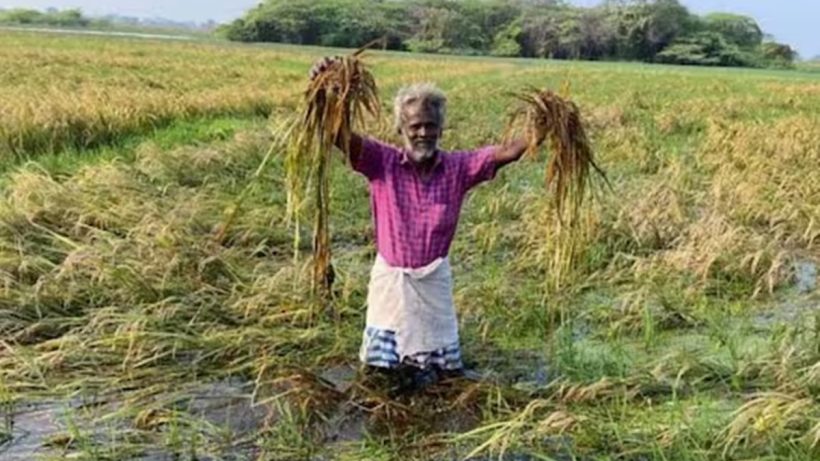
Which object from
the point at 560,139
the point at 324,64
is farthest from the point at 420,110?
the point at 560,139

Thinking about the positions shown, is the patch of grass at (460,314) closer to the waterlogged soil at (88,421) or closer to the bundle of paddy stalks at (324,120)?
the waterlogged soil at (88,421)

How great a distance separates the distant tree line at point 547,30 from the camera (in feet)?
190

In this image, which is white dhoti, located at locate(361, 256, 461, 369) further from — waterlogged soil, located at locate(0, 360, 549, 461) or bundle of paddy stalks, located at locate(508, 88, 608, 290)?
bundle of paddy stalks, located at locate(508, 88, 608, 290)

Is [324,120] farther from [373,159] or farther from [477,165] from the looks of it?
[477,165]

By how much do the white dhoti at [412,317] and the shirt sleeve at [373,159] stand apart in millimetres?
339

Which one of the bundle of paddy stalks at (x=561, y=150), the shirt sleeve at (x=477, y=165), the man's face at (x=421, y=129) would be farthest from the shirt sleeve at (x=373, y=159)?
the bundle of paddy stalks at (x=561, y=150)

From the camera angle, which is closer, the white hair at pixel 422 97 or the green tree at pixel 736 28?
the white hair at pixel 422 97

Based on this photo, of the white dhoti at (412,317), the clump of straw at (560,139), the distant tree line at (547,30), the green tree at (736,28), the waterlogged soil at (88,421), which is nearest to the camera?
the waterlogged soil at (88,421)

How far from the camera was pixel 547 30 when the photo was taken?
6125 centimetres

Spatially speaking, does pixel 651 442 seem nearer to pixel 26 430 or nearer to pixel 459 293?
pixel 459 293

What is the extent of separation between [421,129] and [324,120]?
0.35 meters

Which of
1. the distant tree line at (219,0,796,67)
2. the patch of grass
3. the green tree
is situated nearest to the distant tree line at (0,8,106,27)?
the distant tree line at (219,0,796,67)

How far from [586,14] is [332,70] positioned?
61.3 meters

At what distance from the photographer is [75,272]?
4.57 metres
